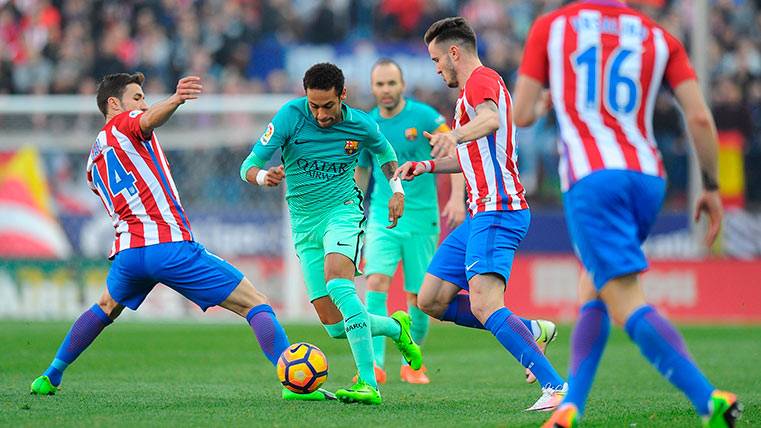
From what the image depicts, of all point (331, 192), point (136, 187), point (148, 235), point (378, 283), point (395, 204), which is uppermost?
point (136, 187)

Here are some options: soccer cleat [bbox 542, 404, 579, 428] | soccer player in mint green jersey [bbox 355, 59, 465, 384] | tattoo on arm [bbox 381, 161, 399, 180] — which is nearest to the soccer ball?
tattoo on arm [bbox 381, 161, 399, 180]

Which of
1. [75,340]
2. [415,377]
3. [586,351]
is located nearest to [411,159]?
[415,377]

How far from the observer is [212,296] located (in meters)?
8.14

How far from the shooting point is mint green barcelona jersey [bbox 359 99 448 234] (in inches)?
425

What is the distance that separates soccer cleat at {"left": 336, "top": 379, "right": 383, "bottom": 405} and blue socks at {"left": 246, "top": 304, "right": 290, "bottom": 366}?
1.87 feet

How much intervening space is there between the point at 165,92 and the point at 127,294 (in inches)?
506

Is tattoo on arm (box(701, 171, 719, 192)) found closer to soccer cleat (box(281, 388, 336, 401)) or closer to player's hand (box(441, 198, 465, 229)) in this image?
soccer cleat (box(281, 388, 336, 401))

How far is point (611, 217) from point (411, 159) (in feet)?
17.0

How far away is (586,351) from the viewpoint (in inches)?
236

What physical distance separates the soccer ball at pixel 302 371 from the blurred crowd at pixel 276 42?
1173 centimetres

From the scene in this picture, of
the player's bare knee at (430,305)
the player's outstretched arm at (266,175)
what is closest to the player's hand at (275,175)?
the player's outstretched arm at (266,175)

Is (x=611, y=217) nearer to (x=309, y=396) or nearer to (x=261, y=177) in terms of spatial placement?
(x=261, y=177)

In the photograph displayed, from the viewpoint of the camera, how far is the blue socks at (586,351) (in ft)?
19.7

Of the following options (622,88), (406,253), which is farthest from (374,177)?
(622,88)
